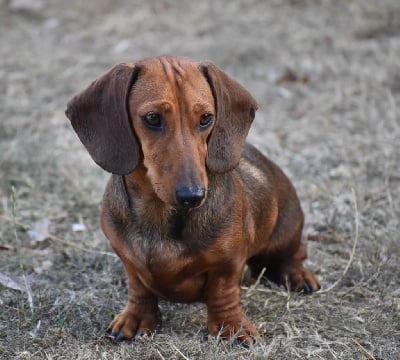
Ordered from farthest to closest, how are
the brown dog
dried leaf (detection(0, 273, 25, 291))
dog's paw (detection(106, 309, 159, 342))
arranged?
dried leaf (detection(0, 273, 25, 291))
dog's paw (detection(106, 309, 159, 342))
the brown dog

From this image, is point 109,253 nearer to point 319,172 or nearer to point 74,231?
point 74,231

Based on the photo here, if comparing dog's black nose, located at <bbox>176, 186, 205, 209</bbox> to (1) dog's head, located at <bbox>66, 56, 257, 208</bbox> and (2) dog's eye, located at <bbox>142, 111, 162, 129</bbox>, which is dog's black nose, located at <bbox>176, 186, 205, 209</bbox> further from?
(2) dog's eye, located at <bbox>142, 111, 162, 129</bbox>

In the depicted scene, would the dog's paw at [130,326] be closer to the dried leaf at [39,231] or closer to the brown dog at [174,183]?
the brown dog at [174,183]

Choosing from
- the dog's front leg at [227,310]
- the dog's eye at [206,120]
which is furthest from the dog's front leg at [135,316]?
the dog's eye at [206,120]

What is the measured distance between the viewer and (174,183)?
3.36 meters

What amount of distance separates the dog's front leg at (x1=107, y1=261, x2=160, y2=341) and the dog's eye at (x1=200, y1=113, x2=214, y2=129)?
3.09ft

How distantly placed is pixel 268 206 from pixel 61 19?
7.22m

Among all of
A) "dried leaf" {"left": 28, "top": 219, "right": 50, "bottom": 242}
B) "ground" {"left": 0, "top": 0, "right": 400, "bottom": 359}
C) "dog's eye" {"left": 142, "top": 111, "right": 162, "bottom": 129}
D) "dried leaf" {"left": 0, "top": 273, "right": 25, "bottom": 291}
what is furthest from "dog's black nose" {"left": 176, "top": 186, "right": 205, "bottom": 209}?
"dried leaf" {"left": 28, "top": 219, "right": 50, "bottom": 242}

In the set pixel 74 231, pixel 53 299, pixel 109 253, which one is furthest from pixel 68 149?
pixel 53 299

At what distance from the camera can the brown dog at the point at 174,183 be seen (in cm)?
348

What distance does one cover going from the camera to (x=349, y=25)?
9.55 metres

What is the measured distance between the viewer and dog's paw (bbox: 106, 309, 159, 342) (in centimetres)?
405

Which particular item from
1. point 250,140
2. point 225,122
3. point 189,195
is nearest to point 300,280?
point 225,122

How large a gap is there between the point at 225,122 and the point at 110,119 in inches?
22.2
